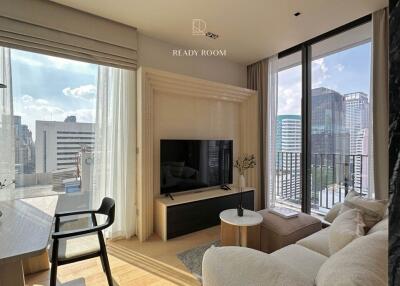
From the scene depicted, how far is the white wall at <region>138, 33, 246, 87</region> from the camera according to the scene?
2.90 meters

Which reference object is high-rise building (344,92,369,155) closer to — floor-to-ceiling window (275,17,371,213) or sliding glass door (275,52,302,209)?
floor-to-ceiling window (275,17,371,213)

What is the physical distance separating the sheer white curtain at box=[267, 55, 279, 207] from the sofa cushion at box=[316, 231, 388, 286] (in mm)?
2587

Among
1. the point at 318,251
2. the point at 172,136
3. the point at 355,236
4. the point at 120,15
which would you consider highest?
the point at 120,15

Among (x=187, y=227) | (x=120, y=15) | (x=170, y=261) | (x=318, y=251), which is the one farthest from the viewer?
(x=187, y=227)

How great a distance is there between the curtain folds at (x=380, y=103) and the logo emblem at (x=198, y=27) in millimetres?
1945

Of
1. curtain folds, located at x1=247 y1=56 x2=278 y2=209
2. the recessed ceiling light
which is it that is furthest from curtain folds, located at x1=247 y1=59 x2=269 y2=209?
the recessed ceiling light

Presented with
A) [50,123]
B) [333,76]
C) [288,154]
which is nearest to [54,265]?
[50,123]

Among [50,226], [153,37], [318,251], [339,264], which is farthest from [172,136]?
[339,264]

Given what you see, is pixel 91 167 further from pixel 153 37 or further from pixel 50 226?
pixel 153 37

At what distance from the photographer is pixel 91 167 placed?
2.57m

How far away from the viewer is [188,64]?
3307 millimetres

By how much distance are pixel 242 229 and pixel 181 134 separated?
1579 millimetres

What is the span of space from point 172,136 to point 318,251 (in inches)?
84.9

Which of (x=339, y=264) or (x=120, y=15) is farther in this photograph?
(x=120, y=15)
